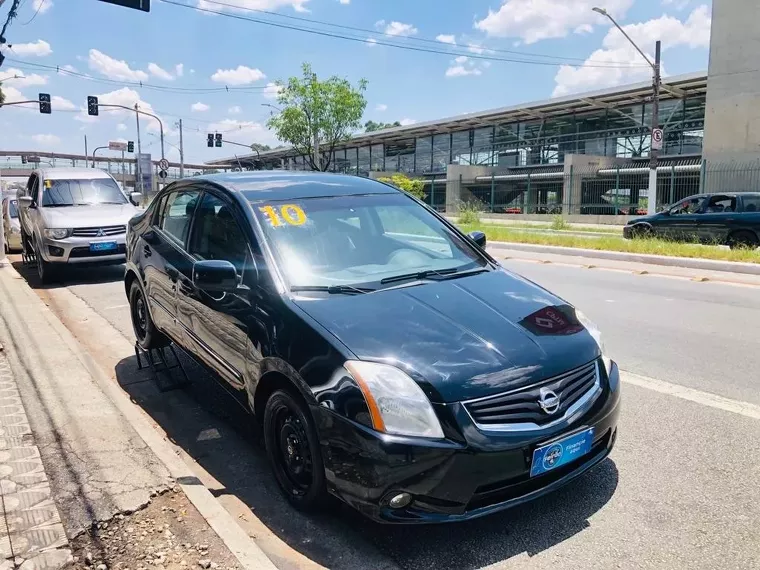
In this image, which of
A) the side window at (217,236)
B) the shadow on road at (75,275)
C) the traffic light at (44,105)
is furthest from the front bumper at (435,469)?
the traffic light at (44,105)

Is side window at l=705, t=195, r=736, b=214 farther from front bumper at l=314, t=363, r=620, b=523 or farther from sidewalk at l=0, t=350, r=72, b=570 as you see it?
sidewalk at l=0, t=350, r=72, b=570

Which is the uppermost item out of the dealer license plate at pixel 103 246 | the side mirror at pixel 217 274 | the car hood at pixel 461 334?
the side mirror at pixel 217 274

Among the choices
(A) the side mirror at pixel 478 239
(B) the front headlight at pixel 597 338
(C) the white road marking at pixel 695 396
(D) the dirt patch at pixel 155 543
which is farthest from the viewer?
(A) the side mirror at pixel 478 239

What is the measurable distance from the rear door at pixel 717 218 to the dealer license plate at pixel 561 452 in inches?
597

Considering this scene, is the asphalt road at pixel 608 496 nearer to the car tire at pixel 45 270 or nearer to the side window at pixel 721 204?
the car tire at pixel 45 270

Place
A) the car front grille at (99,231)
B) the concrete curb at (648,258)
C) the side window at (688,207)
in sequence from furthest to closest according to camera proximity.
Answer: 1. the side window at (688,207)
2. the concrete curb at (648,258)
3. the car front grille at (99,231)

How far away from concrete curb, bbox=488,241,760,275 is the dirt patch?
1115cm

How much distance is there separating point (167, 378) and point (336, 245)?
2.51 m

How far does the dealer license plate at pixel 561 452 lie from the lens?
8.97ft

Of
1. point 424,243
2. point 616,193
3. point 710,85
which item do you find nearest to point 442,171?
point 616,193

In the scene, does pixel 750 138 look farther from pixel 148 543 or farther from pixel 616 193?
pixel 148 543

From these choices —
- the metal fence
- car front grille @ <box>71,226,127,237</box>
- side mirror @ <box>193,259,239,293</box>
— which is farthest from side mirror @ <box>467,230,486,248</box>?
the metal fence

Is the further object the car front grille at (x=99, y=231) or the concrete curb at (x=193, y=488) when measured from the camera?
the car front grille at (x=99, y=231)

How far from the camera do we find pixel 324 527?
10.3 ft
